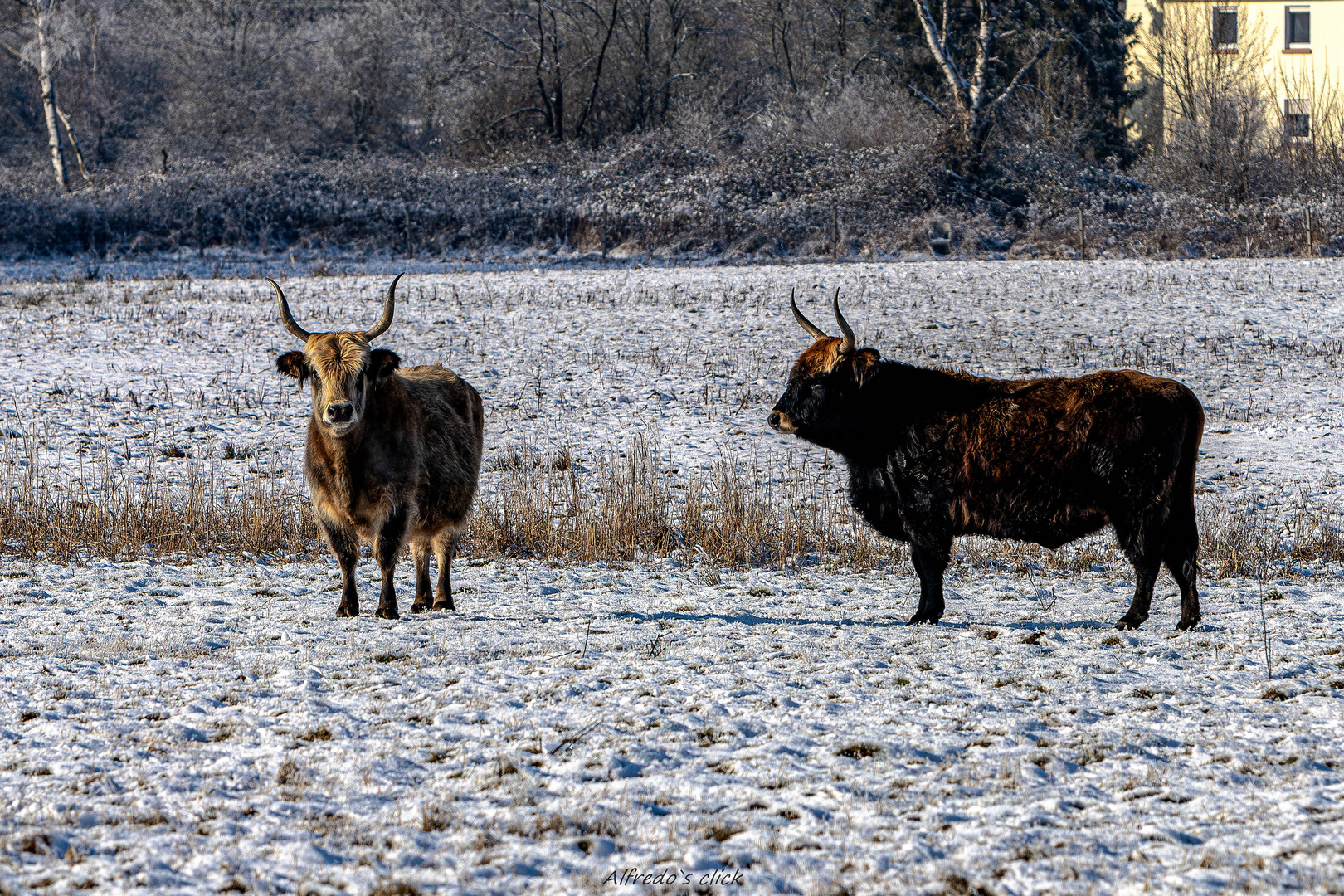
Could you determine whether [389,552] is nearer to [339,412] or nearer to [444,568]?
[444,568]

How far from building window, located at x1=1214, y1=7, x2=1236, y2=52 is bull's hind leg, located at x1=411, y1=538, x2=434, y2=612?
37029 millimetres

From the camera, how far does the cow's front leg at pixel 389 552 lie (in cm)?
683

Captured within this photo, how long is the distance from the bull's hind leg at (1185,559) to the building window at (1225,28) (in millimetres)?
36111

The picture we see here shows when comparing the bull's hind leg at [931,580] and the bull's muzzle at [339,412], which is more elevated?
the bull's muzzle at [339,412]

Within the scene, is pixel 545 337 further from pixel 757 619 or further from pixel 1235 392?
pixel 757 619

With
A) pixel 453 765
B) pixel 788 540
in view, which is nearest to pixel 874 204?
pixel 788 540

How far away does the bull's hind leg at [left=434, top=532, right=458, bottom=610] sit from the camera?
7.26 metres

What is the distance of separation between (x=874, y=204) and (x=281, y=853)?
1142 inches

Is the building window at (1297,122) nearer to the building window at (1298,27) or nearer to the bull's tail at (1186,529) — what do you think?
the building window at (1298,27)

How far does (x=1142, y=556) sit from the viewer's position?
635 cm

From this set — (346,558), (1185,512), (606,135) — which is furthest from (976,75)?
(346,558)
